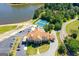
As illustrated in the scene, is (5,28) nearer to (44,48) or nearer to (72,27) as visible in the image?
(44,48)

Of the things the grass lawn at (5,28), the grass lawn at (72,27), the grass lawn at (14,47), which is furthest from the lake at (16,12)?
the grass lawn at (72,27)

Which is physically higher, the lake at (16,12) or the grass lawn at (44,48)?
A: the lake at (16,12)

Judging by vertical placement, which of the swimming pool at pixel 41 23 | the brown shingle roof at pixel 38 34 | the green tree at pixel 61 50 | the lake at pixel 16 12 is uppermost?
the lake at pixel 16 12

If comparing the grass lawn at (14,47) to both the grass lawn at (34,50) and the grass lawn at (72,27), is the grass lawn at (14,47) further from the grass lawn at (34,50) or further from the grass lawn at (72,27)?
the grass lawn at (72,27)

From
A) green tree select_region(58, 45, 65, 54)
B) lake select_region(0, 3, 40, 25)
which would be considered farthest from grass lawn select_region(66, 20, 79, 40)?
lake select_region(0, 3, 40, 25)

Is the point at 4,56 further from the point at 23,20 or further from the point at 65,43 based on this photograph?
the point at 65,43

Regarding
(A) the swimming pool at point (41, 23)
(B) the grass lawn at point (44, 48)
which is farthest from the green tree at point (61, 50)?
(A) the swimming pool at point (41, 23)

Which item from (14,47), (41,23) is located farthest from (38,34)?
(14,47)

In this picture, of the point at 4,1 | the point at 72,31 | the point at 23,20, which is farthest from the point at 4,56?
the point at 72,31
